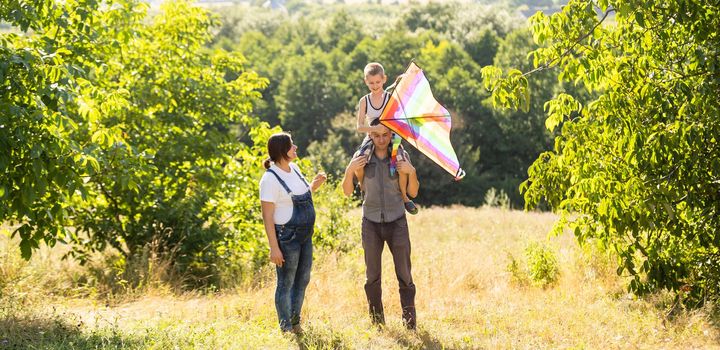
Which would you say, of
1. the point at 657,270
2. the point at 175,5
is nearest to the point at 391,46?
the point at 175,5

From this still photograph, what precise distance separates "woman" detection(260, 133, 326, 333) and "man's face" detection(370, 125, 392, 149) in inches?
25.3

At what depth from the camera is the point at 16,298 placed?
7699 mm

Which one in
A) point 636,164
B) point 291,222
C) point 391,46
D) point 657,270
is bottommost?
point 657,270

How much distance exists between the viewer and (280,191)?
6.28m

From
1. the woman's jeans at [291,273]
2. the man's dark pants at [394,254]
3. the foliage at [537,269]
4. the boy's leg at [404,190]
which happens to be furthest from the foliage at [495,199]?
the woman's jeans at [291,273]

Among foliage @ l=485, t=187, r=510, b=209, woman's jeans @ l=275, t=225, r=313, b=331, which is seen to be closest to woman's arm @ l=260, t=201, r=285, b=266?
woman's jeans @ l=275, t=225, r=313, b=331

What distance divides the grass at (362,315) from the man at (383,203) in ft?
2.03

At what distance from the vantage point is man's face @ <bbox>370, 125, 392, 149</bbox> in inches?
255

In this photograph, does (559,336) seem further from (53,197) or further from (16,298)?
(16,298)

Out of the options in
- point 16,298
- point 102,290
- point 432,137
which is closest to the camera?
point 432,137

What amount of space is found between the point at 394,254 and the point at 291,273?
87 centimetres

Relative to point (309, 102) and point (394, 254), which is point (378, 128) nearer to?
point (394, 254)

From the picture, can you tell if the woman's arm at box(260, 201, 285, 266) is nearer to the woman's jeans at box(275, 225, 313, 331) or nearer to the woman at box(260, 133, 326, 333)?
the woman at box(260, 133, 326, 333)

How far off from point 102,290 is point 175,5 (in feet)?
14.7
